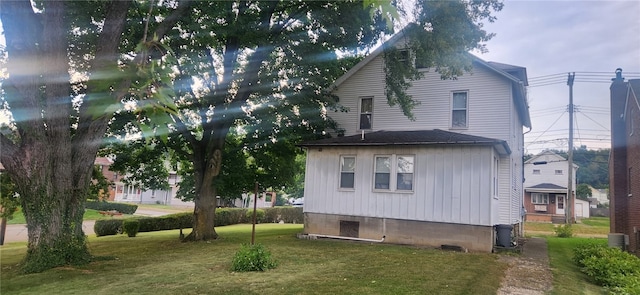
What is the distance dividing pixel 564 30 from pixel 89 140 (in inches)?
575

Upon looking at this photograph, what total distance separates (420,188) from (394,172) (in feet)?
3.46

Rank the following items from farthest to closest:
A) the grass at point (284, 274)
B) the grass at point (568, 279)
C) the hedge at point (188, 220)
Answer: the hedge at point (188, 220) → the grass at point (568, 279) → the grass at point (284, 274)

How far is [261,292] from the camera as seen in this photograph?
6586mm

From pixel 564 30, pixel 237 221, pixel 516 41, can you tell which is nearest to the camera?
pixel 516 41

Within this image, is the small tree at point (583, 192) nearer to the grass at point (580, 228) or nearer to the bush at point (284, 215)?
the grass at point (580, 228)

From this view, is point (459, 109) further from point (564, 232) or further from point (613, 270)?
point (564, 232)

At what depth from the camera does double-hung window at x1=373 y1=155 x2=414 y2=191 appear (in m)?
14.2

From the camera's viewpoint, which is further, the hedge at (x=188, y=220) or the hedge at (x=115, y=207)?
the hedge at (x=115, y=207)

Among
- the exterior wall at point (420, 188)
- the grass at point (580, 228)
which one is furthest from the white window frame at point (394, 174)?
the grass at point (580, 228)

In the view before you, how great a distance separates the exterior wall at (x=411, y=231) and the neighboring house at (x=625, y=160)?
6.39m

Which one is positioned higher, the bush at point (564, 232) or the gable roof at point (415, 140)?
the gable roof at point (415, 140)

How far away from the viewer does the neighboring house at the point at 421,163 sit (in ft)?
43.2

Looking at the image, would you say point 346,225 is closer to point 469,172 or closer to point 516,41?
point 469,172

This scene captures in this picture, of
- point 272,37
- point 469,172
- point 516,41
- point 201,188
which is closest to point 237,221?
point 201,188
